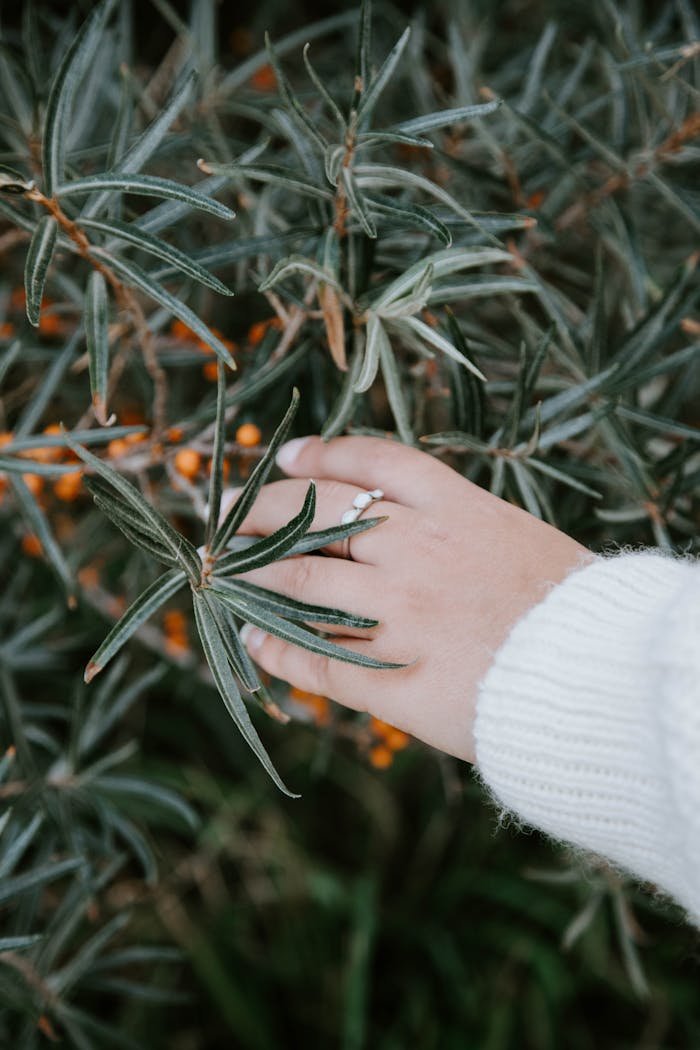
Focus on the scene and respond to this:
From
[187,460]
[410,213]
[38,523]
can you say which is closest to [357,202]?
[410,213]

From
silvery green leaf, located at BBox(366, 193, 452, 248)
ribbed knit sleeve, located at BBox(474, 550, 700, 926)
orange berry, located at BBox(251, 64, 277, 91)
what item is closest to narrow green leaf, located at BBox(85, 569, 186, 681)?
ribbed knit sleeve, located at BBox(474, 550, 700, 926)

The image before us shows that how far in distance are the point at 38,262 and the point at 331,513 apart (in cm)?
42

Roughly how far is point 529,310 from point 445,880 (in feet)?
4.73

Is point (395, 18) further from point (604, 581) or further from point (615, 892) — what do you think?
point (615, 892)

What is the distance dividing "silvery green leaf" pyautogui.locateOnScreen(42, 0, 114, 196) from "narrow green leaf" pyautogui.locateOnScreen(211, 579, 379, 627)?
0.48 metres

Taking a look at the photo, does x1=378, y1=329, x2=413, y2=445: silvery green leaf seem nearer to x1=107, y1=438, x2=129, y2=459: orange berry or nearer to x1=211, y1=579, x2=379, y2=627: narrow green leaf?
x1=211, y1=579, x2=379, y2=627: narrow green leaf

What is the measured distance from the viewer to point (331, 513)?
93 centimetres

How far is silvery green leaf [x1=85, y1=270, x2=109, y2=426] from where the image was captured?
0.86m

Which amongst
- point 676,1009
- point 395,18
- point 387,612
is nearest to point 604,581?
point 387,612

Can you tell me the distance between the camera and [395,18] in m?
1.58

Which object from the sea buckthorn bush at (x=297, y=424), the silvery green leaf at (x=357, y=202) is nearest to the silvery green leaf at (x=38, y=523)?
the sea buckthorn bush at (x=297, y=424)

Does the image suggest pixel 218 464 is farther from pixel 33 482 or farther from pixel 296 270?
pixel 33 482

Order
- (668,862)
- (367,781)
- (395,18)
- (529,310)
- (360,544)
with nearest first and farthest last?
(668,862)
(360,544)
(395,18)
(529,310)
(367,781)

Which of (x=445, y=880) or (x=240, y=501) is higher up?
(x=240, y=501)
